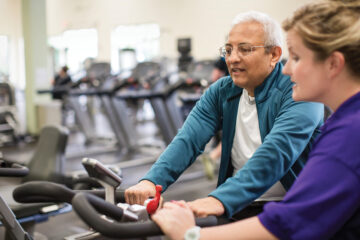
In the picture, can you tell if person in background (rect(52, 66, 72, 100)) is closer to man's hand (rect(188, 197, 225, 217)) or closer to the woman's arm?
man's hand (rect(188, 197, 225, 217))

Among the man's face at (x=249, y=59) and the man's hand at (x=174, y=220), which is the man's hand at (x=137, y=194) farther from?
the man's face at (x=249, y=59)

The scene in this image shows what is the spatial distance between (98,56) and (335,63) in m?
12.9

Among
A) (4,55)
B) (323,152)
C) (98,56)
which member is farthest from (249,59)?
(4,55)

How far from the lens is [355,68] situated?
36.3 inches

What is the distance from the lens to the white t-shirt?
163 cm

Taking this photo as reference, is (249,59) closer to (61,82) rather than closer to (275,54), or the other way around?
(275,54)

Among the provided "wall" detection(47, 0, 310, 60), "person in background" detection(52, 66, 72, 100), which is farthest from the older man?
"wall" detection(47, 0, 310, 60)

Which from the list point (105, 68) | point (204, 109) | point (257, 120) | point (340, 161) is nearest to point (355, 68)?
point (340, 161)

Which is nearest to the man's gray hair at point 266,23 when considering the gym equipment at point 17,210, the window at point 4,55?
the gym equipment at point 17,210

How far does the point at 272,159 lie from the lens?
4.26 feet

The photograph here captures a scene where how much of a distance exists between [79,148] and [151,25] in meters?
6.01

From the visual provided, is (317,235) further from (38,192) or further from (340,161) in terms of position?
(38,192)

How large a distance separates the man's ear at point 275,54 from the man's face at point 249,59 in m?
0.01

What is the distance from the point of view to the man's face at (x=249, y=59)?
1.57m
